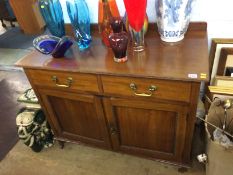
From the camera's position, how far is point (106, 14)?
115 cm

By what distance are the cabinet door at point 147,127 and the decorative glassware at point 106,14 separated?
1.15 feet

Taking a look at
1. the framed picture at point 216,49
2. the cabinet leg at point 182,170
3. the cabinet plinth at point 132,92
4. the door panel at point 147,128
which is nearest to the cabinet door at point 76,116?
the cabinet plinth at point 132,92

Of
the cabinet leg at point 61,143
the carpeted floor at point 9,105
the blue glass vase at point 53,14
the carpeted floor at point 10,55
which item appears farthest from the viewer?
the carpeted floor at point 10,55

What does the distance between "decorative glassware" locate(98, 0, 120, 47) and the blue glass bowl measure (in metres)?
0.18

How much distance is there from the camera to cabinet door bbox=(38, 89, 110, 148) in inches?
47.9

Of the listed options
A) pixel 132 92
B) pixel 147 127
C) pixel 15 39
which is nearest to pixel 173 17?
pixel 132 92

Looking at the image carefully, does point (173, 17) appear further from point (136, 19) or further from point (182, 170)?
point (182, 170)

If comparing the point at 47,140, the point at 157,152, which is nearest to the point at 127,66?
the point at 157,152

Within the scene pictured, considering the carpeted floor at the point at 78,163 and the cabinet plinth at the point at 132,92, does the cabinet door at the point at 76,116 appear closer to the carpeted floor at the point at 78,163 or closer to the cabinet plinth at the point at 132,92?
the cabinet plinth at the point at 132,92

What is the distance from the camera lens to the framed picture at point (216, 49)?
3.96 ft

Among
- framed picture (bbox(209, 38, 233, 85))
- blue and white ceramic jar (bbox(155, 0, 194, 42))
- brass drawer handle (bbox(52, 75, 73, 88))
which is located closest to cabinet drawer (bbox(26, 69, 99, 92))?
brass drawer handle (bbox(52, 75, 73, 88))

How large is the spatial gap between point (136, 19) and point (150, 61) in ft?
0.65

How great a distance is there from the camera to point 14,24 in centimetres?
364

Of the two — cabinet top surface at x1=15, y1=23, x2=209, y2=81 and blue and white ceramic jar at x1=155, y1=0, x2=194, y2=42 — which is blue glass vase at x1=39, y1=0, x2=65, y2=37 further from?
blue and white ceramic jar at x1=155, y1=0, x2=194, y2=42
